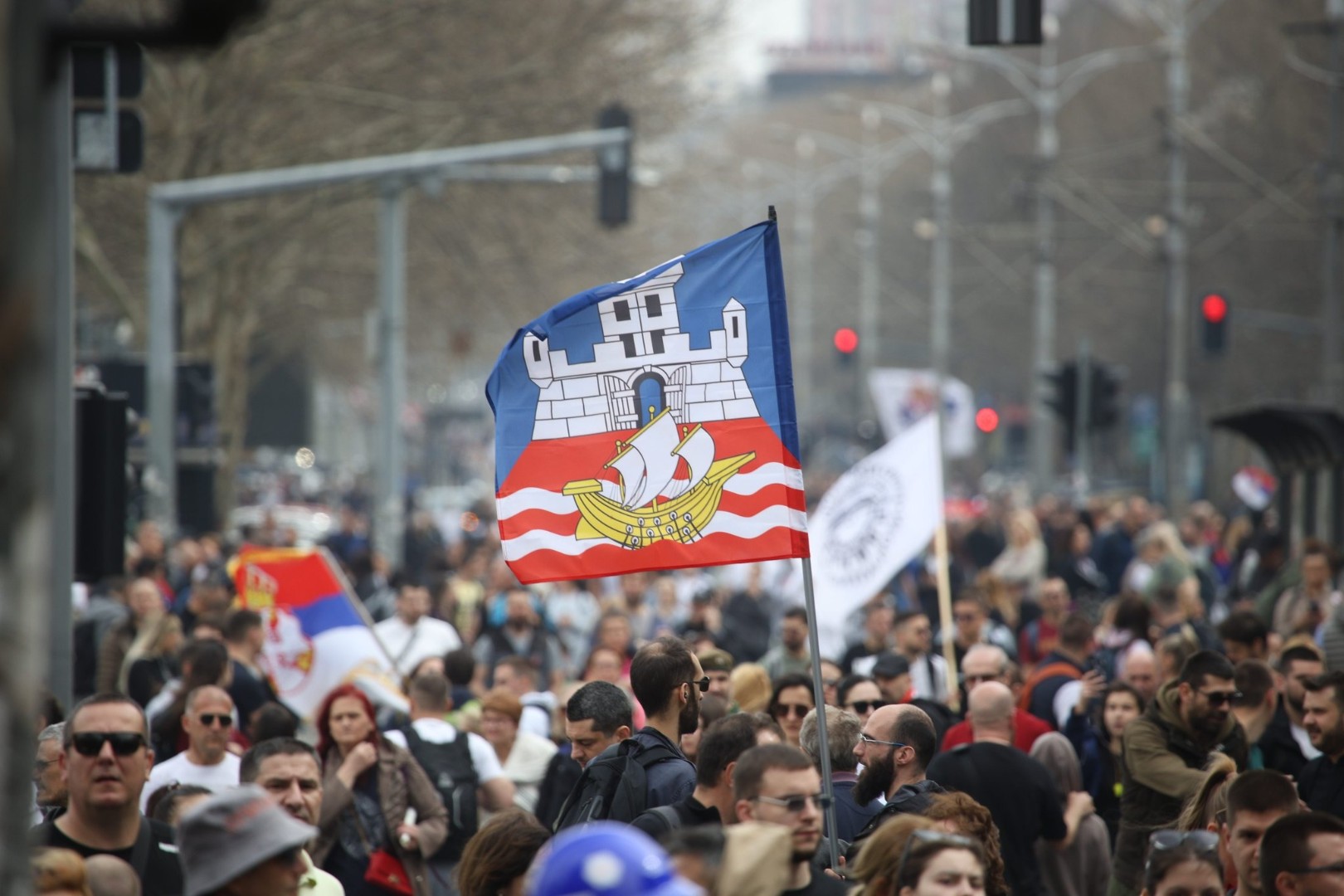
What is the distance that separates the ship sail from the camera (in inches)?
263

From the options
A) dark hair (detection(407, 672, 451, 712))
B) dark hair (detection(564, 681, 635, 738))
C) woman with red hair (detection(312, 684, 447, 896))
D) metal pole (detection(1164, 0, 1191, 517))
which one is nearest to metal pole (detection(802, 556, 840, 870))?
dark hair (detection(564, 681, 635, 738))

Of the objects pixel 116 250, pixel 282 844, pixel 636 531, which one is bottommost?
pixel 282 844

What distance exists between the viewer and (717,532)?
664 cm

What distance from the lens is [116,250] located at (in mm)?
32094

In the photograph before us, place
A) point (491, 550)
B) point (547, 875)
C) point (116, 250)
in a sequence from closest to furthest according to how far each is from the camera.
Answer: point (547, 875) < point (491, 550) < point (116, 250)

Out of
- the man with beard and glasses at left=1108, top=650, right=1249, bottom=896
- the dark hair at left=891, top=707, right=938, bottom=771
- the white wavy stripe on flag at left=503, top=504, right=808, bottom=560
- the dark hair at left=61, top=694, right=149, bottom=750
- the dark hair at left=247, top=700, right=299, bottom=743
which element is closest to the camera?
the dark hair at left=61, top=694, right=149, bottom=750

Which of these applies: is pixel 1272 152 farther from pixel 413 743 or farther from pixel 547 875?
pixel 547 875

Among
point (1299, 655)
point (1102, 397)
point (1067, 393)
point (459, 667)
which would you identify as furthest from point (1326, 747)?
point (1067, 393)

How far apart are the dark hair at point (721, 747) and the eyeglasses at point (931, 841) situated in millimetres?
933

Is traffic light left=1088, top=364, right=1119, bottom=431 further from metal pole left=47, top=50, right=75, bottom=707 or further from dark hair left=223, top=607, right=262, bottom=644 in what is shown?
metal pole left=47, top=50, right=75, bottom=707

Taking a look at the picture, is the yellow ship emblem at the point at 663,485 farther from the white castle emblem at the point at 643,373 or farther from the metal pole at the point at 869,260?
the metal pole at the point at 869,260

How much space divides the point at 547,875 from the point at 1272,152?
38.3m

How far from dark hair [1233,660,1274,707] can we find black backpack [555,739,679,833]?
3.38m

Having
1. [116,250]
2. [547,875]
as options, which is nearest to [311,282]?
[116,250]
